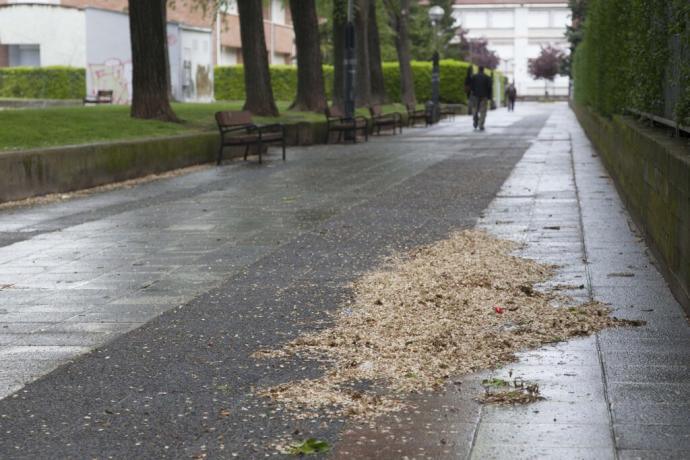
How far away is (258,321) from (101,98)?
125 ft

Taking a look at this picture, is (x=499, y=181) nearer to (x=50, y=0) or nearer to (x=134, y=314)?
(x=134, y=314)

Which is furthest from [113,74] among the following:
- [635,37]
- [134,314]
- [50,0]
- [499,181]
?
[134,314]

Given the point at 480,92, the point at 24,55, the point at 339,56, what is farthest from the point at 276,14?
the point at 480,92

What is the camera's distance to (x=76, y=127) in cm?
1945

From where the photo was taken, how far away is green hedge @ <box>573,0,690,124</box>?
8164 millimetres

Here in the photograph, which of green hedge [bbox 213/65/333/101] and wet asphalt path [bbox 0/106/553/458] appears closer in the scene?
wet asphalt path [bbox 0/106/553/458]

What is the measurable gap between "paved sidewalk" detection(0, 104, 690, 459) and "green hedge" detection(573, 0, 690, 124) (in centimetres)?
112

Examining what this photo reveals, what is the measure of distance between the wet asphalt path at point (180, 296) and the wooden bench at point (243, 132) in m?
4.25

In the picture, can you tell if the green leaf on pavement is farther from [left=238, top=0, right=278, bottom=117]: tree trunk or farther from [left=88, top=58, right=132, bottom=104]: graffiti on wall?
[left=88, top=58, right=132, bottom=104]: graffiti on wall

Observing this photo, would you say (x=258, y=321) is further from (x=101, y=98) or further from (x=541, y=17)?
(x=541, y=17)

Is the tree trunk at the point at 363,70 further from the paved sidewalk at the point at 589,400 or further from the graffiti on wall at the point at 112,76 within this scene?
the paved sidewalk at the point at 589,400

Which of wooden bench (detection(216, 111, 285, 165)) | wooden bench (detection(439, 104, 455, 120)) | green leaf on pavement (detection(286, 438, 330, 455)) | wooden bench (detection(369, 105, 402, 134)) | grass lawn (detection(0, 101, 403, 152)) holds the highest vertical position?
grass lawn (detection(0, 101, 403, 152))

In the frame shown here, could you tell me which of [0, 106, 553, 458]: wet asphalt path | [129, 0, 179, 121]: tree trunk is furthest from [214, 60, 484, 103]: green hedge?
[0, 106, 553, 458]: wet asphalt path

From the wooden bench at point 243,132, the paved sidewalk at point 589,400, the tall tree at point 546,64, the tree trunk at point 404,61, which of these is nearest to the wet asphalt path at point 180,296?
the paved sidewalk at point 589,400
